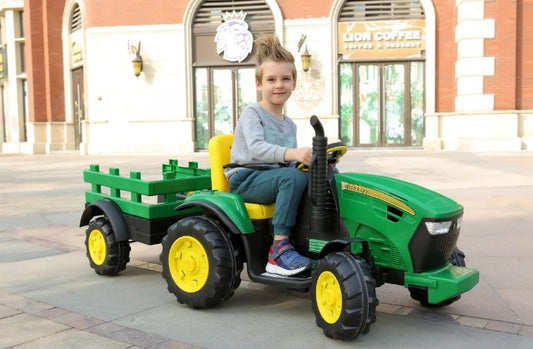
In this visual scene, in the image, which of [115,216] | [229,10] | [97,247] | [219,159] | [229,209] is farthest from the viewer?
[229,10]

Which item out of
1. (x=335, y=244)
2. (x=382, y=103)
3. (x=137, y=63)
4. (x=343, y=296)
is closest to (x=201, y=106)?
(x=137, y=63)

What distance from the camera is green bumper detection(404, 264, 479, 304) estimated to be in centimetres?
288

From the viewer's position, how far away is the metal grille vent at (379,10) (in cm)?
1900

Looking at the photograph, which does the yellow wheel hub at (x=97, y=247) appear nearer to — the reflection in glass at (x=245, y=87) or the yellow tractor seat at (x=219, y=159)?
the yellow tractor seat at (x=219, y=159)

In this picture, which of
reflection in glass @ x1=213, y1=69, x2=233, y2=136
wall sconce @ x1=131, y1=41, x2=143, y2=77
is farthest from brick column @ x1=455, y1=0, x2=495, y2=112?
wall sconce @ x1=131, y1=41, x2=143, y2=77

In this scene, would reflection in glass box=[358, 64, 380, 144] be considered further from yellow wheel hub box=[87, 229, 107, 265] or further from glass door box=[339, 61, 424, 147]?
yellow wheel hub box=[87, 229, 107, 265]

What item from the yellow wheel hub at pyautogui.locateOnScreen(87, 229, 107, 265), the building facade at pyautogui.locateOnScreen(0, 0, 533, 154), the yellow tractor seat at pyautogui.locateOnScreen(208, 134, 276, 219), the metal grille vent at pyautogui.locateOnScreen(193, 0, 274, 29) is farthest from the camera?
the metal grille vent at pyautogui.locateOnScreen(193, 0, 274, 29)

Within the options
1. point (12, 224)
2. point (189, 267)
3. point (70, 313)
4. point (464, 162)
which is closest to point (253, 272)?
Result: point (189, 267)

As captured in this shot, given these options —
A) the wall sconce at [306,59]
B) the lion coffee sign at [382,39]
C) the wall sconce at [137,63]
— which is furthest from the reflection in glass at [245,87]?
the wall sconce at [137,63]

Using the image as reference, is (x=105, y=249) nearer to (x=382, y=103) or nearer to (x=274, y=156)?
(x=274, y=156)

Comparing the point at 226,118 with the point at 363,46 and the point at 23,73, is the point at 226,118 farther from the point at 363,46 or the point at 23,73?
the point at 23,73

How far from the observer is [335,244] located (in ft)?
10.0

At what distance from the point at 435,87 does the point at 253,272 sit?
54.9 feet

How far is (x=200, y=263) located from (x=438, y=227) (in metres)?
1.45
